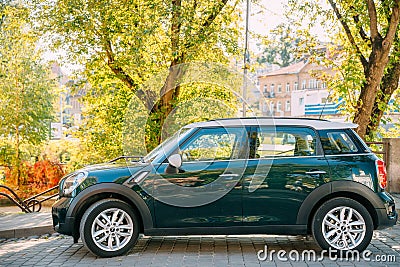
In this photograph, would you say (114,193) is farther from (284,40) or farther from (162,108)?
(284,40)

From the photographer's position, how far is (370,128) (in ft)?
54.1

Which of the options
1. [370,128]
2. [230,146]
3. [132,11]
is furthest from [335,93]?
[230,146]

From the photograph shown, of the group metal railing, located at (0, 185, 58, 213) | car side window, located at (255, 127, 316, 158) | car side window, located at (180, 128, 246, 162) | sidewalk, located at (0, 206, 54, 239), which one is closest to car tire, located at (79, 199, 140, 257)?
car side window, located at (180, 128, 246, 162)

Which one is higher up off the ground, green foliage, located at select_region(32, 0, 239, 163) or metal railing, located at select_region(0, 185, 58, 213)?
green foliage, located at select_region(32, 0, 239, 163)

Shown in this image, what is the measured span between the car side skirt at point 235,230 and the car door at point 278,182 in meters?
0.07

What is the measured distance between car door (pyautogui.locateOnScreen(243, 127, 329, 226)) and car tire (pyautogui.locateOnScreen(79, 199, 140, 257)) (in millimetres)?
1527

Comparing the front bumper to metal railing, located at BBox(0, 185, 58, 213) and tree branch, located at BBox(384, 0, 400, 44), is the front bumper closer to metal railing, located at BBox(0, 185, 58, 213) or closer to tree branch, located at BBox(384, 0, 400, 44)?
metal railing, located at BBox(0, 185, 58, 213)

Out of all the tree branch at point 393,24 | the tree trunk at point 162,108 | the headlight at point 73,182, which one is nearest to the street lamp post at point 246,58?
the tree trunk at point 162,108

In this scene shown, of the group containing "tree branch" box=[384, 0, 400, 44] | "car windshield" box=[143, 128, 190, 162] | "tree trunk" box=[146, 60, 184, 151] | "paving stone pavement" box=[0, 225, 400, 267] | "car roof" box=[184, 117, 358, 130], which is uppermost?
"tree branch" box=[384, 0, 400, 44]

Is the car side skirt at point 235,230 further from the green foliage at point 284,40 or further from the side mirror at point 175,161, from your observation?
the green foliage at point 284,40

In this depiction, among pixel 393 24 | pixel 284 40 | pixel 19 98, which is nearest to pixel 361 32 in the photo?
pixel 393 24

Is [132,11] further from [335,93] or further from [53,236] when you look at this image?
[53,236]

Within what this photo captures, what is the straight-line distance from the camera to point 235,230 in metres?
7.52

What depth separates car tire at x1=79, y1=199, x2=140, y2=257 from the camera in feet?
24.5
